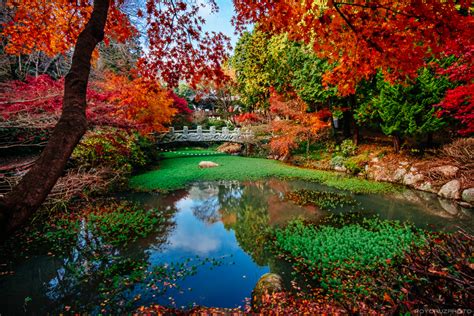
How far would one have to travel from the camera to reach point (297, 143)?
63.0ft

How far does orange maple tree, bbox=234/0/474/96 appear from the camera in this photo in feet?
12.6

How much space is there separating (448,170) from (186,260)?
12.1 meters

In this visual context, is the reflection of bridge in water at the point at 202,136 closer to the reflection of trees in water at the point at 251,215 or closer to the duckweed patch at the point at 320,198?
the reflection of trees in water at the point at 251,215

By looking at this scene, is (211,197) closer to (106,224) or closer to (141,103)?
(106,224)

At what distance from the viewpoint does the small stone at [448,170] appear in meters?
10.1

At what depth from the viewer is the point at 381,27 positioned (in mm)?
4289

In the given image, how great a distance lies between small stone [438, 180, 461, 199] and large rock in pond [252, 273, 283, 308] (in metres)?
9.56

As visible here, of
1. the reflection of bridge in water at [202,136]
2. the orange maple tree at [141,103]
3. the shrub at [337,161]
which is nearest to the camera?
the orange maple tree at [141,103]

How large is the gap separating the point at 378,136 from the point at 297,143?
19.8 feet

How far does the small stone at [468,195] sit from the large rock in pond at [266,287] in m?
9.47

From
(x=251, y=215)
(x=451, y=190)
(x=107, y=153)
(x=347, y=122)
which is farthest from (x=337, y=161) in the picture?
(x=107, y=153)

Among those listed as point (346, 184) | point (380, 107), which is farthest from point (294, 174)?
point (380, 107)

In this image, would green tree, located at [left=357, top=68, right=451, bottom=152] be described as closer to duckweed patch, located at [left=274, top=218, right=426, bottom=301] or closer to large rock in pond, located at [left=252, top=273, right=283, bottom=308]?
Result: duckweed patch, located at [left=274, top=218, right=426, bottom=301]

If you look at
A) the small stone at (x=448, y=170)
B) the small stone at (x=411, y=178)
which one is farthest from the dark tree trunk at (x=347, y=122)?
the small stone at (x=448, y=170)
